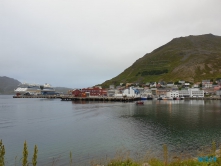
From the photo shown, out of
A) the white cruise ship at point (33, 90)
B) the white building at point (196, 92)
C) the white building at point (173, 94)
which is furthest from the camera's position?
the white cruise ship at point (33, 90)

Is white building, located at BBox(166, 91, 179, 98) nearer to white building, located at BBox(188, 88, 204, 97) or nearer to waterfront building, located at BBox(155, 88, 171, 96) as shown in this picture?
waterfront building, located at BBox(155, 88, 171, 96)

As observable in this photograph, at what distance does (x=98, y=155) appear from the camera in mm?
18562

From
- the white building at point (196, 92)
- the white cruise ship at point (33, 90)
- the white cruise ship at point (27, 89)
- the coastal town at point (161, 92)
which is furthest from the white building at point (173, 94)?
the white cruise ship at point (27, 89)

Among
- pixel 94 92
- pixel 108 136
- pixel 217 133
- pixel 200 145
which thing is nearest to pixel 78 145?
pixel 108 136

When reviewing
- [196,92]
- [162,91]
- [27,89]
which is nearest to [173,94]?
[162,91]

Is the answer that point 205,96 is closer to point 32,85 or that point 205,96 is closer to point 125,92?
point 125,92

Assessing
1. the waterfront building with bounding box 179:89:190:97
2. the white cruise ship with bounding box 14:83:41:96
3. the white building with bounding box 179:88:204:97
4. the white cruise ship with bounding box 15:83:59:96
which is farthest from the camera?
the white cruise ship with bounding box 15:83:59:96

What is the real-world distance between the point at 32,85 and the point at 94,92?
8142 cm

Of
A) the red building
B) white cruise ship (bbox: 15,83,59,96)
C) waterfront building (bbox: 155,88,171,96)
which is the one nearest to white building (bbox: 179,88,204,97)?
waterfront building (bbox: 155,88,171,96)

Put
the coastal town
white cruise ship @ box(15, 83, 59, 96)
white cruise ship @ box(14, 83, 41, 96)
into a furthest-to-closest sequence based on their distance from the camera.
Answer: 1. white cruise ship @ box(15, 83, 59, 96)
2. white cruise ship @ box(14, 83, 41, 96)
3. the coastal town

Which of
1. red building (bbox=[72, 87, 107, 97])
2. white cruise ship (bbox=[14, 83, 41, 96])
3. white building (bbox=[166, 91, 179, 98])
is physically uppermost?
white cruise ship (bbox=[14, 83, 41, 96])

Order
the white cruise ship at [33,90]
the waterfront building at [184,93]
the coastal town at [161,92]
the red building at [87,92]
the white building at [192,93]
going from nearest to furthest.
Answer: the red building at [87,92] < the coastal town at [161,92] < the white building at [192,93] < the waterfront building at [184,93] < the white cruise ship at [33,90]

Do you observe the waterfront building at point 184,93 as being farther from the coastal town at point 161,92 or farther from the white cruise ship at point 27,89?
the white cruise ship at point 27,89

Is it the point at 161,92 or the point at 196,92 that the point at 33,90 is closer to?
the point at 161,92
